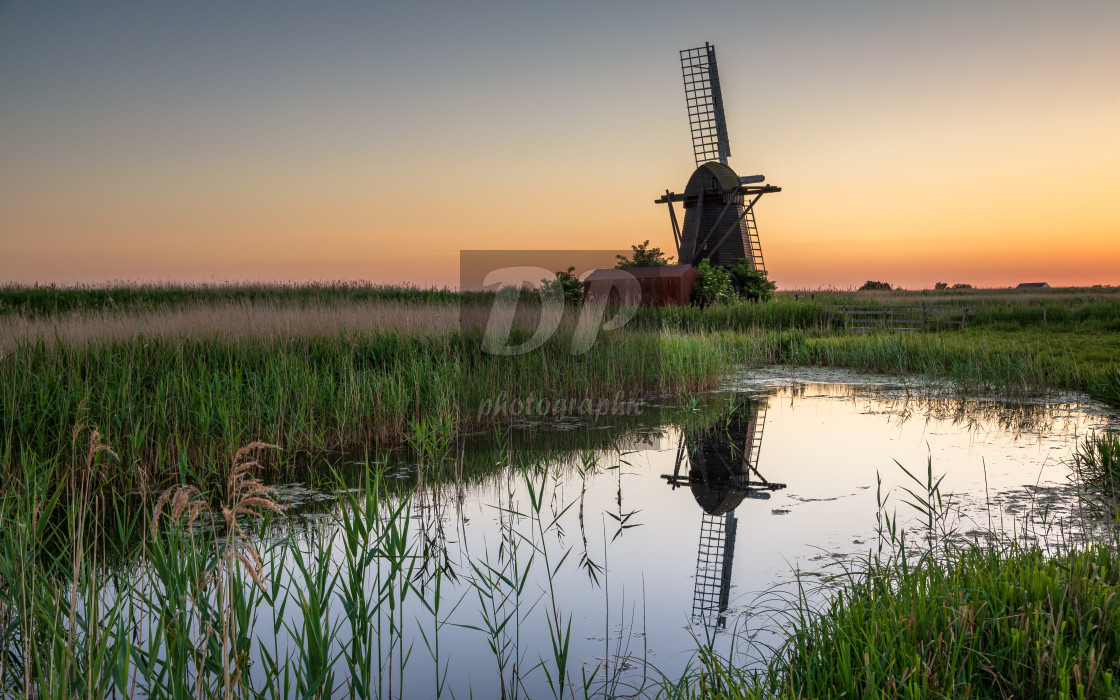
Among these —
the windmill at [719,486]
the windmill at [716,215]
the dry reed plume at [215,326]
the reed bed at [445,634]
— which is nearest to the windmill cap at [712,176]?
the windmill at [716,215]

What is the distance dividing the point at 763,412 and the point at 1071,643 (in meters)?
7.56

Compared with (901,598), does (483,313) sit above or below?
above

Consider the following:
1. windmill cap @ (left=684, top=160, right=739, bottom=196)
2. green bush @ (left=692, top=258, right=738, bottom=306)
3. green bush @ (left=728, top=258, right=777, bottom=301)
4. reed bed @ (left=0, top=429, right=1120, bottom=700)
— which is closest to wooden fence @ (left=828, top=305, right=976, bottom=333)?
green bush @ (left=728, top=258, right=777, bottom=301)

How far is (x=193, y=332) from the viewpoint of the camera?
9125 millimetres

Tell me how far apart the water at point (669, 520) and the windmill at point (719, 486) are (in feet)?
0.07

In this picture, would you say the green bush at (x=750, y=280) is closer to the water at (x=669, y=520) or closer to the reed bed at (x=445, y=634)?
the water at (x=669, y=520)

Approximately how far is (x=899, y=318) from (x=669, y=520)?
819 inches

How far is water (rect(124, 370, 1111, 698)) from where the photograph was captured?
11.4ft

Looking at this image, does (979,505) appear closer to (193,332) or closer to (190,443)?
(190,443)

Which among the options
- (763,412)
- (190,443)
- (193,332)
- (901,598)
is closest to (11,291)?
(193,332)

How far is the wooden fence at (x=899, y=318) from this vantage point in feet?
70.4

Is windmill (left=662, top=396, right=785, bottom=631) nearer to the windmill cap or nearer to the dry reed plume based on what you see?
the dry reed plume

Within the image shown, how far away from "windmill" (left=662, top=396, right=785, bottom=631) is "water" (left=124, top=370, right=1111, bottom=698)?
0.02 metres

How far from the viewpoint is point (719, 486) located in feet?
20.9
